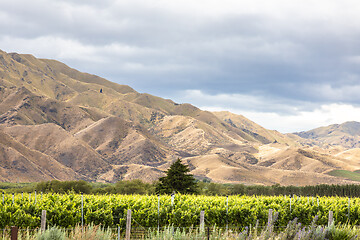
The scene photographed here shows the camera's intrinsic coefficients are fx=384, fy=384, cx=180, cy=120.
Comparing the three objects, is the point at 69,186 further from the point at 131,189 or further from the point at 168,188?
the point at 168,188

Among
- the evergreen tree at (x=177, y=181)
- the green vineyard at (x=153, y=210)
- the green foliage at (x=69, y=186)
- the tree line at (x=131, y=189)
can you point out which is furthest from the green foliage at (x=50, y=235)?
the green foliage at (x=69, y=186)

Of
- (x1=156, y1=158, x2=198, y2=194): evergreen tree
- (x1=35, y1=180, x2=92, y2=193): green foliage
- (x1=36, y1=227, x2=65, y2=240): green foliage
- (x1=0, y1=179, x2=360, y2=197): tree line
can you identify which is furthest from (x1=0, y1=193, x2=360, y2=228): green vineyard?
(x1=35, y1=180, x2=92, y2=193): green foliage

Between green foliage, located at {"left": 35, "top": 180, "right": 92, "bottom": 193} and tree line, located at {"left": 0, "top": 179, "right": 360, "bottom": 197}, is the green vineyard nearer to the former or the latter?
tree line, located at {"left": 0, "top": 179, "right": 360, "bottom": 197}

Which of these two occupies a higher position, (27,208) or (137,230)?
(27,208)

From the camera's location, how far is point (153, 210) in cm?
2164

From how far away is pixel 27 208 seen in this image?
66.0ft

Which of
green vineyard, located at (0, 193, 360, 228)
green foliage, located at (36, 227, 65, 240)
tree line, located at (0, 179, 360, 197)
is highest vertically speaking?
green foliage, located at (36, 227, 65, 240)

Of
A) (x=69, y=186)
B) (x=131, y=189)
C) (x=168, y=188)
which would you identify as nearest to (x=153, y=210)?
(x=168, y=188)

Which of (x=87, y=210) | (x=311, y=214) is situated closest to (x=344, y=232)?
(x=311, y=214)

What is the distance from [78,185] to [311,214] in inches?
3063

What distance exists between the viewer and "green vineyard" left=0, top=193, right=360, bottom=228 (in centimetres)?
2019

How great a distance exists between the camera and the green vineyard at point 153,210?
20189 mm

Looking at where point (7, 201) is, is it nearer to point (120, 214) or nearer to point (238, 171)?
point (120, 214)

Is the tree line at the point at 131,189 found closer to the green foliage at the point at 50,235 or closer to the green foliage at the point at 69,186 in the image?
the green foliage at the point at 69,186
